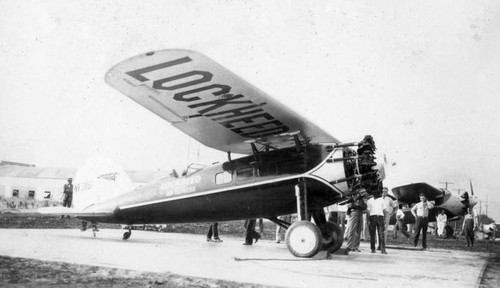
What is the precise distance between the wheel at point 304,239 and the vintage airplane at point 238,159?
2 cm

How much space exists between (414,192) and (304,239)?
1589 cm

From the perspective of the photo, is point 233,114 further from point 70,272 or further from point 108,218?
point 108,218

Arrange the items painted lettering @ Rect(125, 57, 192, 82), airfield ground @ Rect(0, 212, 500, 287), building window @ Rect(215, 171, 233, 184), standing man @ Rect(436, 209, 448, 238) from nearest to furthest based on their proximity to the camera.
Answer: airfield ground @ Rect(0, 212, 500, 287)
painted lettering @ Rect(125, 57, 192, 82)
building window @ Rect(215, 171, 233, 184)
standing man @ Rect(436, 209, 448, 238)

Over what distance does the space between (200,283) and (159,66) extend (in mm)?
2995

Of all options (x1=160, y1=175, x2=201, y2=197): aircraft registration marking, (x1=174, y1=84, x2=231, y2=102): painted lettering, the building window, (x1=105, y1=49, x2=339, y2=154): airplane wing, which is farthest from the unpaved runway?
(x1=174, y1=84, x2=231, y2=102): painted lettering

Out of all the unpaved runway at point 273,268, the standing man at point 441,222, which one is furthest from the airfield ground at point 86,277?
the standing man at point 441,222

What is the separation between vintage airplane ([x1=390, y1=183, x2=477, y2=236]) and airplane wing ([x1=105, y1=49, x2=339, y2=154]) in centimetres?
1418

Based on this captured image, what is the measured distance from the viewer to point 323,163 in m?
7.53

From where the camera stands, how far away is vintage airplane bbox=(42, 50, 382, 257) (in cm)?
629

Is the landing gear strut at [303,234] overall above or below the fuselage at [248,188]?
below

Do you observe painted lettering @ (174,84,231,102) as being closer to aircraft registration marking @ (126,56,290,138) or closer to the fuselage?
aircraft registration marking @ (126,56,290,138)

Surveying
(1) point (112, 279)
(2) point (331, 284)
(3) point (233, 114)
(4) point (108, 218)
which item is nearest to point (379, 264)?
(2) point (331, 284)

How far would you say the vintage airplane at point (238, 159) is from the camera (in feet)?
20.6

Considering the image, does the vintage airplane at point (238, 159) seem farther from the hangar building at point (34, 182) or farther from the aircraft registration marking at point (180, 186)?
the hangar building at point (34, 182)
